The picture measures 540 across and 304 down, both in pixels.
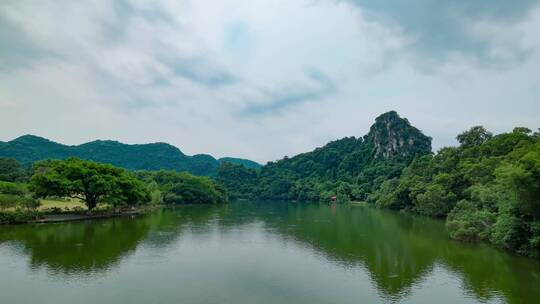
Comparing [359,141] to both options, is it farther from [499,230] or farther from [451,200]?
[499,230]

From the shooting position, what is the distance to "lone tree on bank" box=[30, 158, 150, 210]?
41.2 metres

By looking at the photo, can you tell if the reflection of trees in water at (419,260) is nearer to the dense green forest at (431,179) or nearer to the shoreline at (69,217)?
the dense green forest at (431,179)

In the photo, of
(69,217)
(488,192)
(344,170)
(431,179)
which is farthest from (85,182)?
(344,170)

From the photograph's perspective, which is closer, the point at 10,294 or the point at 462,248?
the point at 10,294

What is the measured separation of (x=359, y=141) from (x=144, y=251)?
487ft

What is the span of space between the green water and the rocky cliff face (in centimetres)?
9516

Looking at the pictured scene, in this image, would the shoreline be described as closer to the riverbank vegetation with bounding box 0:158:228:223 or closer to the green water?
the riverbank vegetation with bounding box 0:158:228:223

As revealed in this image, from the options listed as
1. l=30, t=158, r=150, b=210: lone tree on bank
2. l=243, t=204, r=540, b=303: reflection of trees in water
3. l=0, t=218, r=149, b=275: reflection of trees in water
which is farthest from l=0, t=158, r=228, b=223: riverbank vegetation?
l=243, t=204, r=540, b=303: reflection of trees in water

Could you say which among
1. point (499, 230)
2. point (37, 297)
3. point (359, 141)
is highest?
point (359, 141)

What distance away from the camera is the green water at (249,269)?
16.2 metres

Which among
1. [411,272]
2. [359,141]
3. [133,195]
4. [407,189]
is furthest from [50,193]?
[359,141]

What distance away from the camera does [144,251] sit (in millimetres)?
25688

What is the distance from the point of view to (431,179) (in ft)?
211

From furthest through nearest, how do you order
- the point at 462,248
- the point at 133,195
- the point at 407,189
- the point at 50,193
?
the point at 407,189, the point at 133,195, the point at 50,193, the point at 462,248
